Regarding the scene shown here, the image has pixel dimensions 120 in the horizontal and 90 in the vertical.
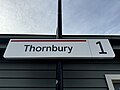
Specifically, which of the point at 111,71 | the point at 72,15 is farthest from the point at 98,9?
the point at 111,71

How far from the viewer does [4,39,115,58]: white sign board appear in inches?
78.1

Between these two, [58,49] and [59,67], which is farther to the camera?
[58,49]

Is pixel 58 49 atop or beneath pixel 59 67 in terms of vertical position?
atop

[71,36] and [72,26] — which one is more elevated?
[72,26]

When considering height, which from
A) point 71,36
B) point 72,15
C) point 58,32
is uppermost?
point 72,15

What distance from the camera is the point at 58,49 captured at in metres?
2.03

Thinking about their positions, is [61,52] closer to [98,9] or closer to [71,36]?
[71,36]

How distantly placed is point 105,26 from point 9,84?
2.13m

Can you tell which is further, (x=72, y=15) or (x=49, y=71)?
(x=72, y=15)

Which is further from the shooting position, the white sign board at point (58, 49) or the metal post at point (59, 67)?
the white sign board at point (58, 49)

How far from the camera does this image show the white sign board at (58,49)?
1.98m

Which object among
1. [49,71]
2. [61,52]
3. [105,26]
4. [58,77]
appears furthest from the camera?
[105,26]

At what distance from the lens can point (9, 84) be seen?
2.38m

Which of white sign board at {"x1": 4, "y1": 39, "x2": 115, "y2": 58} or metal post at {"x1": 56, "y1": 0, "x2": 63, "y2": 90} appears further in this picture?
white sign board at {"x1": 4, "y1": 39, "x2": 115, "y2": 58}
